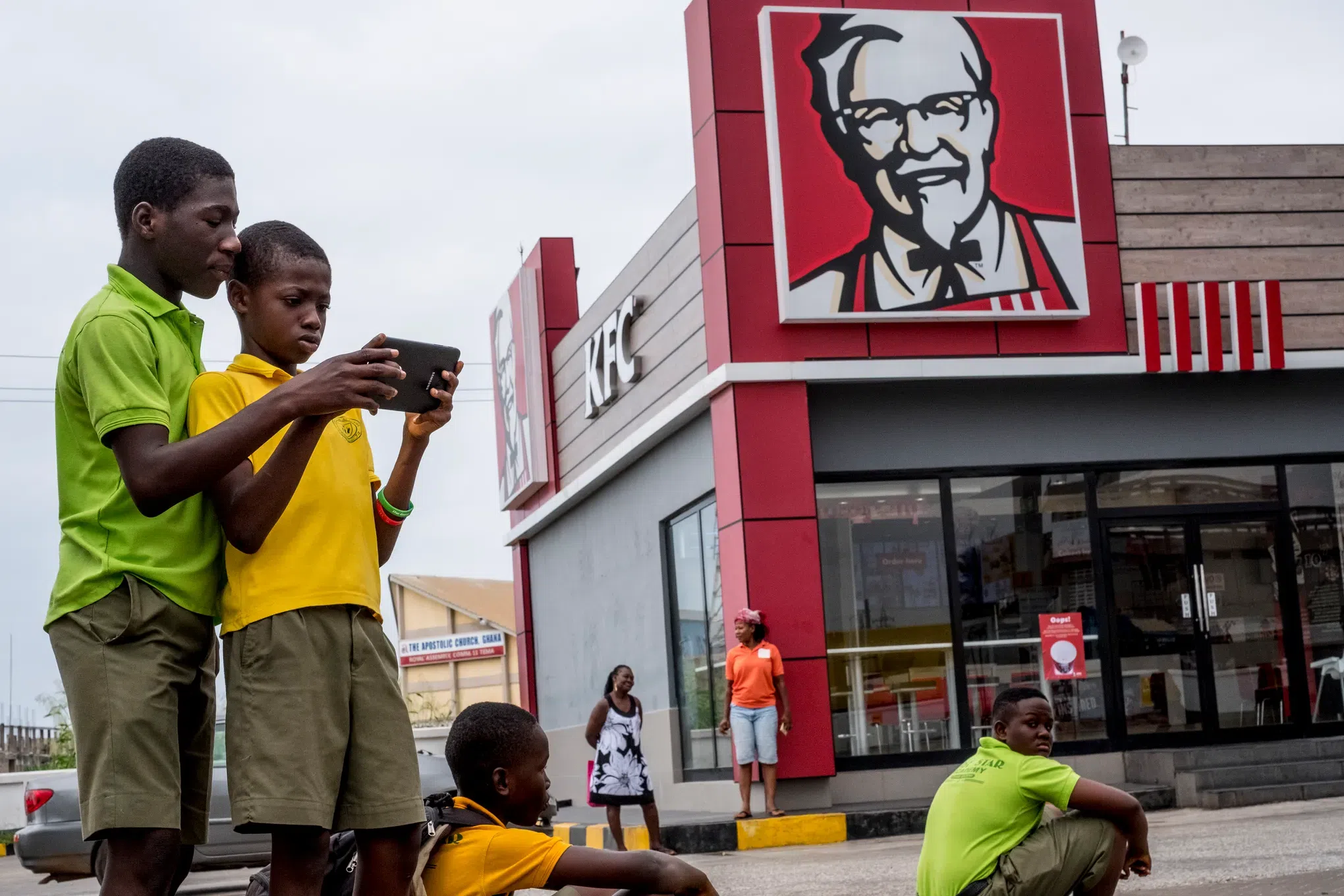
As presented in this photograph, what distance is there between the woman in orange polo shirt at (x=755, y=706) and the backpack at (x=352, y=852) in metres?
8.83

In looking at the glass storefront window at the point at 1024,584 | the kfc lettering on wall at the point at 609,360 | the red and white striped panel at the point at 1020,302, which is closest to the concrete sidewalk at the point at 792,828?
the glass storefront window at the point at 1024,584

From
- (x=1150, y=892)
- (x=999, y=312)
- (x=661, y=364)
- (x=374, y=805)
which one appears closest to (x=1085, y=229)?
(x=999, y=312)

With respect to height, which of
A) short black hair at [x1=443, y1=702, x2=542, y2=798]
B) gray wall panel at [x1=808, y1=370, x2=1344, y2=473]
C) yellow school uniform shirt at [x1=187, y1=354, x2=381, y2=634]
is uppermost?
gray wall panel at [x1=808, y1=370, x2=1344, y2=473]

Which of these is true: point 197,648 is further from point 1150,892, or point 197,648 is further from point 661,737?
point 661,737

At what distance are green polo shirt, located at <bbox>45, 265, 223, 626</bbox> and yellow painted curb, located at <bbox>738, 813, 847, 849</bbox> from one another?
30.2ft

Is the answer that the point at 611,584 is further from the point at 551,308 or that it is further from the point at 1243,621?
the point at 1243,621

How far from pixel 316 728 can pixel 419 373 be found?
2.17 ft

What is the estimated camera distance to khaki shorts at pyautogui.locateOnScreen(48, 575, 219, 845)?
2.39m

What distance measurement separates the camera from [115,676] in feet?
7.95

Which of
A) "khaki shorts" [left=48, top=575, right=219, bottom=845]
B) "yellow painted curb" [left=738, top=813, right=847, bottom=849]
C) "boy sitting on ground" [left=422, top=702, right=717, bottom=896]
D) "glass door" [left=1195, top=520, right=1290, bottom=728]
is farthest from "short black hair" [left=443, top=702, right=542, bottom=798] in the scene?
"glass door" [left=1195, top=520, right=1290, bottom=728]

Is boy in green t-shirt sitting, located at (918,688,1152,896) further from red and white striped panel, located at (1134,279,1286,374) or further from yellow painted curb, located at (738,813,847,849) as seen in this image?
red and white striped panel, located at (1134,279,1286,374)

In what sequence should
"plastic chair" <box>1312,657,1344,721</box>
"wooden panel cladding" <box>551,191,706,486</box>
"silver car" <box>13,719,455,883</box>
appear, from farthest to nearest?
1. "plastic chair" <box>1312,657,1344,721</box>
2. "wooden panel cladding" <box>551,191,706,486</box>
3. "silver car" <box>13,719,455,883</box>

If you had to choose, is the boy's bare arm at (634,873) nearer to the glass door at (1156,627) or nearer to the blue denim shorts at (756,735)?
the blue denim shorts at (756,735)

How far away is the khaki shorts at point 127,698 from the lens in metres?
2.39
